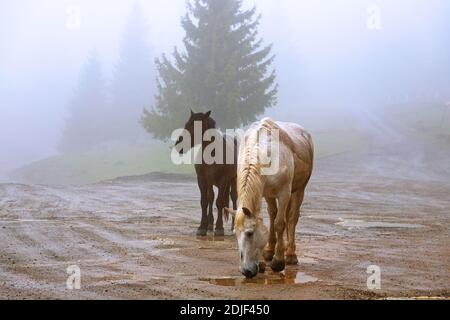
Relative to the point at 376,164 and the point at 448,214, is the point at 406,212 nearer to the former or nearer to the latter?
the point at 448,214

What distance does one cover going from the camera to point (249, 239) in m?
7.70

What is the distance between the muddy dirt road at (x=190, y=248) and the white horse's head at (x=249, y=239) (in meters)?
0.22

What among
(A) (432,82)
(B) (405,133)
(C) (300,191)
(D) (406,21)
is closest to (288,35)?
(A) (432,82)

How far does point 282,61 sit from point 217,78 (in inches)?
2332

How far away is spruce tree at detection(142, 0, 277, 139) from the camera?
1337 inches

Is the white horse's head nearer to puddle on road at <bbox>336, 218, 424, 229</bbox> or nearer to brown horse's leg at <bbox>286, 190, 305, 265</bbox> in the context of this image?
brown horse's leg at <bbox>286, 190, 305, 265</bbox>

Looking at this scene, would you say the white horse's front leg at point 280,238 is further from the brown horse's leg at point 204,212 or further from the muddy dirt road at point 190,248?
the brown horse's leg at point 204,212

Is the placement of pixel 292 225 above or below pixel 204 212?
above

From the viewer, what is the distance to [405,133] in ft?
170

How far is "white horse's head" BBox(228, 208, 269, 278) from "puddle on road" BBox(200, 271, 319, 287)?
0.65ft

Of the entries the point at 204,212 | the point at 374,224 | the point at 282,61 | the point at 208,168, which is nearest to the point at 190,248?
the point at 204,212

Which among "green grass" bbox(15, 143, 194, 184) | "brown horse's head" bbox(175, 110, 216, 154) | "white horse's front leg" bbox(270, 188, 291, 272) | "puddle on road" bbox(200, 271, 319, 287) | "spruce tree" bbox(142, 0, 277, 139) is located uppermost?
"spruce tree" bbox(142, 0, 277, 139)

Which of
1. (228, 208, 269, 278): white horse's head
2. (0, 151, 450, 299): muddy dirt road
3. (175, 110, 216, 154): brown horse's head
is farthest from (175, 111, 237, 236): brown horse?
(228, 208, 269, 278): white horse's head

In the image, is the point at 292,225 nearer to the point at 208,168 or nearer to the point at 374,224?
the point at 208,168
